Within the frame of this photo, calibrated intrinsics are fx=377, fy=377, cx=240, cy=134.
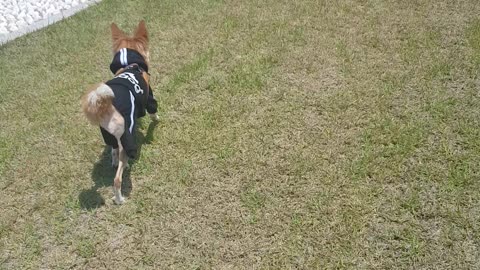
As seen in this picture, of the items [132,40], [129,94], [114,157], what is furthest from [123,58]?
[114,157]

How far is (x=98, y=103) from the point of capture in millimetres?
2975

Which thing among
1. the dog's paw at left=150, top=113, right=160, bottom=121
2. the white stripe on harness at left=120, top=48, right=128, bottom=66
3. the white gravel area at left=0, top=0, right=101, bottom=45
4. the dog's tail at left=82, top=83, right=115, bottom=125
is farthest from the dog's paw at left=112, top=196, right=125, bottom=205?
the white gravel area at left=0, top=0, right=101, bottom=45

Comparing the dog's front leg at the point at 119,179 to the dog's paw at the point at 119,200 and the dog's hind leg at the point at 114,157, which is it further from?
the dog's hind leg at the point at 114,157

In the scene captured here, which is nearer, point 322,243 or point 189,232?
point 322,243

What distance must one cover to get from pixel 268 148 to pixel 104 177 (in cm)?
169

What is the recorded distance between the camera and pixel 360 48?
4.79 metres

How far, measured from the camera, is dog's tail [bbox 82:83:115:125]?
2.95 meters

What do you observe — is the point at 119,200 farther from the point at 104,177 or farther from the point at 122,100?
the point at 122,100

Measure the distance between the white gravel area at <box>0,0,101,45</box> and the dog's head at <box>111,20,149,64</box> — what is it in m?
3.00

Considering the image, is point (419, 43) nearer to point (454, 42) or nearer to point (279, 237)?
point (454, 42)

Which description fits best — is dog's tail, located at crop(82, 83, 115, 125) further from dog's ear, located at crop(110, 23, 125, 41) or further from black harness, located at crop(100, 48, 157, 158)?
dog's ear, located at crop(110, 23, 125, 41)

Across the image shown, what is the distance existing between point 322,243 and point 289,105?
1.69 metres

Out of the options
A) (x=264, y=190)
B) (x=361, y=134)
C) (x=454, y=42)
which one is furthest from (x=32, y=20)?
(x=454, y=42)

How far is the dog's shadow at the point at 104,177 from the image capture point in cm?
362
